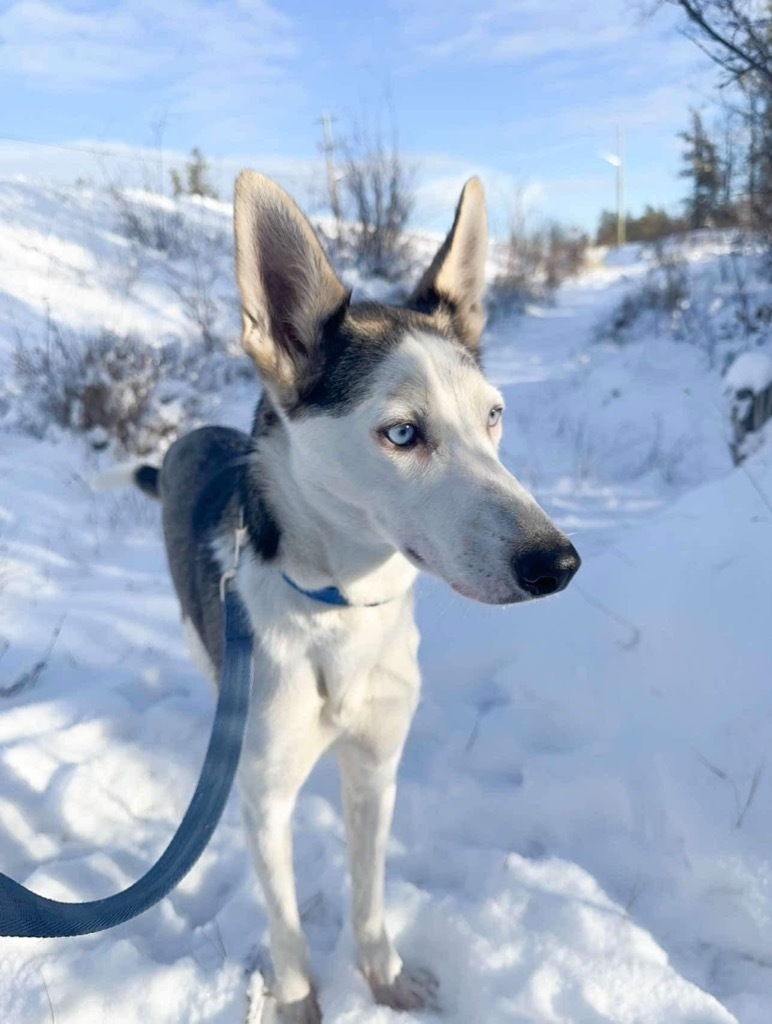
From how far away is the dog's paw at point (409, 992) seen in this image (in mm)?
1813

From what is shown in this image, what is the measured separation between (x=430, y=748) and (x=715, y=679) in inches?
43.3

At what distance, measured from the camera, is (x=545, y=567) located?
49.3 inches

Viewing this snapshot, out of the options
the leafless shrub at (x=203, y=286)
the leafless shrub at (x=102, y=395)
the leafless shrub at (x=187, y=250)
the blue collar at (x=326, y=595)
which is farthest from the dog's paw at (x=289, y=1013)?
the leafless shrub at (x=187, y=250)

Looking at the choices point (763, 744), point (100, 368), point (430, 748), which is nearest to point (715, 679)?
A: point (763, 744)

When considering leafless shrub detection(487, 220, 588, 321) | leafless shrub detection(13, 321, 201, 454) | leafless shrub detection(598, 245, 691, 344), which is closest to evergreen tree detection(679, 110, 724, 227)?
leafless shrub detection(598, 245, 691, 344)

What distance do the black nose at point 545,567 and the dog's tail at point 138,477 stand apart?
2.54 m

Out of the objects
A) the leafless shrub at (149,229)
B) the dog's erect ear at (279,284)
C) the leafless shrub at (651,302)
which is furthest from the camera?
the leafless shrub at (149,229)

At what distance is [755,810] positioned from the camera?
218cm

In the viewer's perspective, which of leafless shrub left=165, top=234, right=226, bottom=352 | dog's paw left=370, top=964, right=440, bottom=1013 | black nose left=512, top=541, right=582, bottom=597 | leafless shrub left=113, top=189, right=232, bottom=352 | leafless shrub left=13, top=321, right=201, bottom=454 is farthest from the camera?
leafless shrub left=113, top=189, right=232, bottom=352

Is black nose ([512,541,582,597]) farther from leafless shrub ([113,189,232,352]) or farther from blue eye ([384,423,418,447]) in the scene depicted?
leafless shrub ([113,189,232,352])

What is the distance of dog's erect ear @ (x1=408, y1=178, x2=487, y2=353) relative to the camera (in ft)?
6.31

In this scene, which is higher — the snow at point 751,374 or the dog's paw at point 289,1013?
the snow at point 751,374

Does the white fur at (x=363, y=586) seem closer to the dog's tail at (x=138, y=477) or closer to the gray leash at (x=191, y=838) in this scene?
the gray leash at (x=191, y=838)

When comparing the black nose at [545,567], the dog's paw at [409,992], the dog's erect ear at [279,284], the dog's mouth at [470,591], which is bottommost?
the dog's paw at [409,992]
